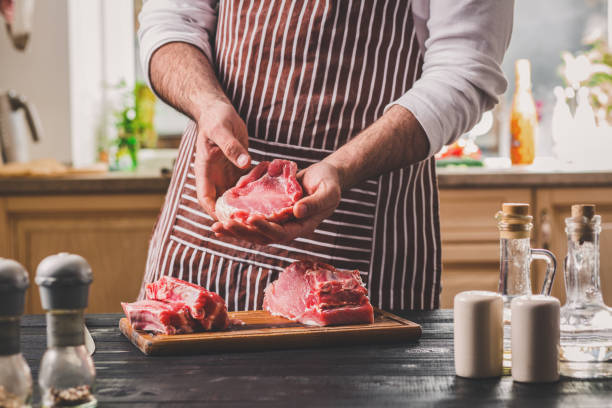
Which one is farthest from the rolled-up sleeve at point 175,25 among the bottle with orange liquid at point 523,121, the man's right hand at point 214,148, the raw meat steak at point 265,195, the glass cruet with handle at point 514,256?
the bottle with orange liquid at point 523,121

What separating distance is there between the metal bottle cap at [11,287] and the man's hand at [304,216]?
18.4 inches

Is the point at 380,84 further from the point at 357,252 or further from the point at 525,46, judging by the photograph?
the point at 525,46

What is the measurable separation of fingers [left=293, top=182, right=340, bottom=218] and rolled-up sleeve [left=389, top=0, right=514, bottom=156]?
0.25m

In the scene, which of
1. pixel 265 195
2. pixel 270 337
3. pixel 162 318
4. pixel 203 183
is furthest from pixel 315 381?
pixel 203 183

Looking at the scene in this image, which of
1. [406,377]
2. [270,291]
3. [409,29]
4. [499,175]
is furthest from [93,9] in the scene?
[406,377]

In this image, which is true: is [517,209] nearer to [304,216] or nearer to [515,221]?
[515,221]

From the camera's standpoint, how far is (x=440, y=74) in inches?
53.9

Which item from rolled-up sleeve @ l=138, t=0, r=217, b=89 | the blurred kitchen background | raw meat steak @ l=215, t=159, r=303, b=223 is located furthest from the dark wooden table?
the blurred kitchen background

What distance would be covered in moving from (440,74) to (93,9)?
85.5 inches

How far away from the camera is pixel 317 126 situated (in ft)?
4.73

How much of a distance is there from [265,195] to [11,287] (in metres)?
0.57

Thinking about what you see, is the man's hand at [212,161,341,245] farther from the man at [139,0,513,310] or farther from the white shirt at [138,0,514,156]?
the white shirt at [138,0,514,156]

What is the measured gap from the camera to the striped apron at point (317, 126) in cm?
142

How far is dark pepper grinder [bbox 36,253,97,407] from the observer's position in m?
0.73
